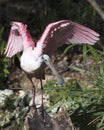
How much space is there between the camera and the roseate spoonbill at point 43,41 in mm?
3881

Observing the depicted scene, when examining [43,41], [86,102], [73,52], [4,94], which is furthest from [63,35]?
[73,52]

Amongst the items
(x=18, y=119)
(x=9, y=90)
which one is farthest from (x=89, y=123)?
(x=9, y=90)

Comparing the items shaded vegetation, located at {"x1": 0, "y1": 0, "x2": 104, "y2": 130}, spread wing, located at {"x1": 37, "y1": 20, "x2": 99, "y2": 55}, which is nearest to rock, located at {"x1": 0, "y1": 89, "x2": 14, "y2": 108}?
shaded vegetation, located at {"x1": 0, "y1": 0, "x2": 104, "y2": 130}

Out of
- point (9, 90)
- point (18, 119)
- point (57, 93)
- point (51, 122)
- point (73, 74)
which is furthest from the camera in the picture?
point (73, 74)

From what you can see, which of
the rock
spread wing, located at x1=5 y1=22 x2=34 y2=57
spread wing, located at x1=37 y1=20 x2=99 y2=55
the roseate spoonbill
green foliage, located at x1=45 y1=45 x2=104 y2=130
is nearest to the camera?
the roseate spoonbill

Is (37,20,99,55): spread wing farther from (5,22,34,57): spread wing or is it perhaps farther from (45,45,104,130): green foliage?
(45,45,104,130): green foliage

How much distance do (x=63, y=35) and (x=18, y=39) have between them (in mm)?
375

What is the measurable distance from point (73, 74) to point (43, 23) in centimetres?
92

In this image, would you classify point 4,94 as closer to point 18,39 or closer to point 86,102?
point 86,102

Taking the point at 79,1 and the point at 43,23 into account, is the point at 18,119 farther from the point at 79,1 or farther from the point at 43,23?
the point at 79,1

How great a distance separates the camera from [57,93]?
5.18 meters

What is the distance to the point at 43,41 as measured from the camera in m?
3.97

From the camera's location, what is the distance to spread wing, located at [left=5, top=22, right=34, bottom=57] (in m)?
4.09

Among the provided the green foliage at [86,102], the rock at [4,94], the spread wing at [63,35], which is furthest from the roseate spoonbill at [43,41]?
the rock at [4,94]
